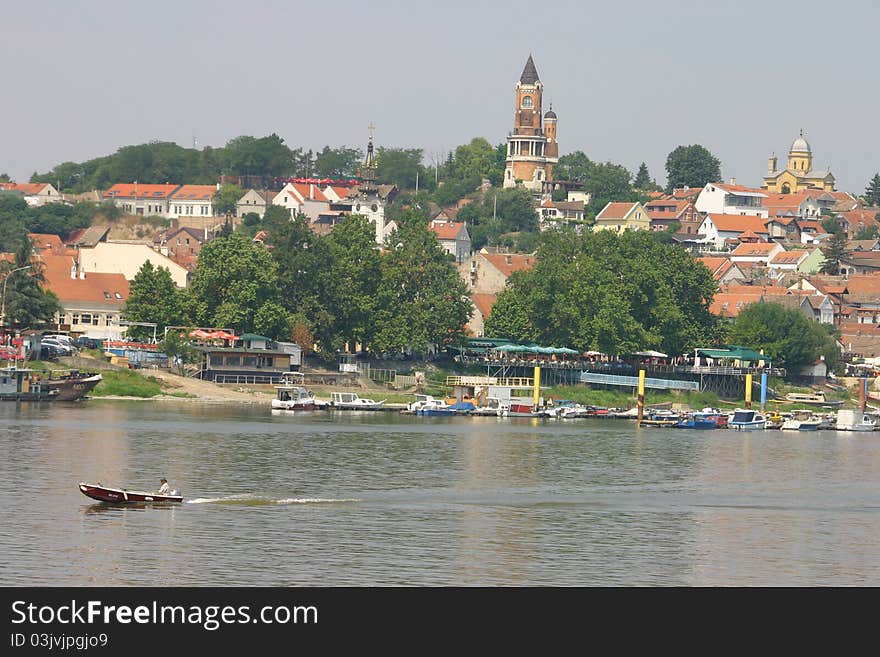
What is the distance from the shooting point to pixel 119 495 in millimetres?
62406

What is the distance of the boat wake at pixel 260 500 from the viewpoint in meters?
64.6

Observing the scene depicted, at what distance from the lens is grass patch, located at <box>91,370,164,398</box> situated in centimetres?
11294

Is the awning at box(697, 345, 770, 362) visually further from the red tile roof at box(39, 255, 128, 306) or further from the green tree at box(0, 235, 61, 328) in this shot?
the green tree at box(0, 235, 61, 328)

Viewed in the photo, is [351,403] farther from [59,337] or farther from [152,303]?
[59,337]

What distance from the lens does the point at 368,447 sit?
88375 mm

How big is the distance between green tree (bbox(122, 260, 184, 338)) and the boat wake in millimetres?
59807

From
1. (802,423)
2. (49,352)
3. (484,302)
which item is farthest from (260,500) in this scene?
(484,302)

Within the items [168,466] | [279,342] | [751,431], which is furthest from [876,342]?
[168,466]

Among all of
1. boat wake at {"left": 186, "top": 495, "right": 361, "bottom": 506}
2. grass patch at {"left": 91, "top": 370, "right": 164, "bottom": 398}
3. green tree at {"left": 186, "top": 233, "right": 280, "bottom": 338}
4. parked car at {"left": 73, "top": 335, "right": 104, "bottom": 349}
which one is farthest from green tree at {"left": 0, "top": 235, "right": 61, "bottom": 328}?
boat wake at {"left": 186, "top": 495, "right": 361, "bottom": 506}

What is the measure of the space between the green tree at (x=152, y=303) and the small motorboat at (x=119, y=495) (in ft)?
203

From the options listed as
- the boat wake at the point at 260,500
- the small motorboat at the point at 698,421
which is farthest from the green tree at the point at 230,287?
the boat wake at the point at 260,500

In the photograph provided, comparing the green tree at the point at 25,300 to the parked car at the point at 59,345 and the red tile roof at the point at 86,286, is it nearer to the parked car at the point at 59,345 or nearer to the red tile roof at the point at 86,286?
the parked car at the point at 59,345
